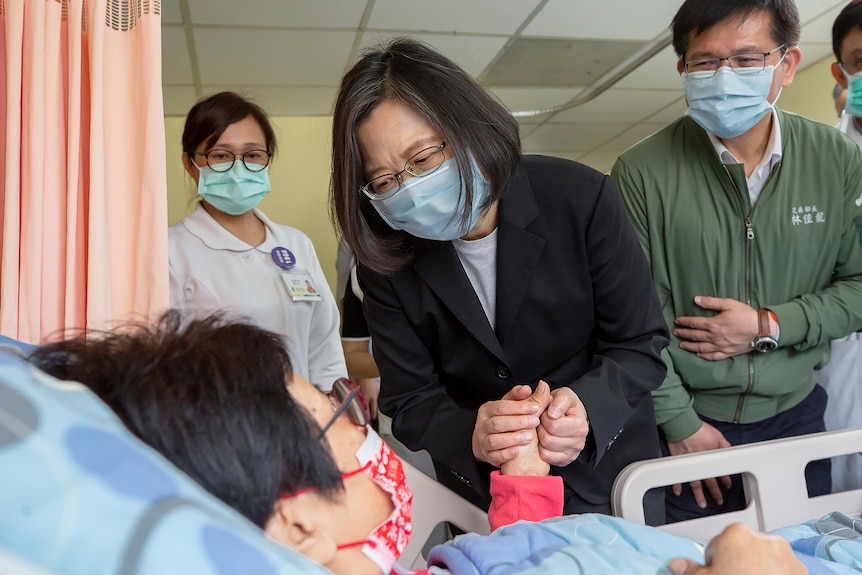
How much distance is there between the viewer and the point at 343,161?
4.34 ft

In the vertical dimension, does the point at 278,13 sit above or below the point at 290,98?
above

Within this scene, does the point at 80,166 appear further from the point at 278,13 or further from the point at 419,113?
the point at 278,13

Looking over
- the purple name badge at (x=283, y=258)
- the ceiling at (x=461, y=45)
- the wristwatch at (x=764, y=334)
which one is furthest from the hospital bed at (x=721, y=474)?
the ceiling at (x=461, y=45)

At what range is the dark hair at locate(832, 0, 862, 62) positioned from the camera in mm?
2016

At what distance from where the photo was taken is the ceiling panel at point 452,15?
A: 4078 millimetres

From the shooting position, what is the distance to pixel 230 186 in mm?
2279

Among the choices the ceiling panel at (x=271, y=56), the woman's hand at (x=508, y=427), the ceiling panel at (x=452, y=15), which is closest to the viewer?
the woman's hand at (x=508, y=427)

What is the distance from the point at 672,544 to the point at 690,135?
1.18m

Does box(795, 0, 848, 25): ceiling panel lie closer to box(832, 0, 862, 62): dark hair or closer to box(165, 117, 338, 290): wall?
box(832, 0, 862, 62): dark hair

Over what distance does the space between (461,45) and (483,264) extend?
3.61 metres

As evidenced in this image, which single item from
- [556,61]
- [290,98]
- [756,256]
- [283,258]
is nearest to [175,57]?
[290,98]

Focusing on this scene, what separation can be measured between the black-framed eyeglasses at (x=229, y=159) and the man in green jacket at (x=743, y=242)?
1.23 metres

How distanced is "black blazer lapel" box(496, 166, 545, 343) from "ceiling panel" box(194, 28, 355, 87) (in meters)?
3.40

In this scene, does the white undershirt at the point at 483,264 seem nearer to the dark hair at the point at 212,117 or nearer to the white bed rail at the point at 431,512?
the white bed rail at the point at 431,512
